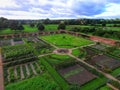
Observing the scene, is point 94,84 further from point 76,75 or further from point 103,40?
point 103,40

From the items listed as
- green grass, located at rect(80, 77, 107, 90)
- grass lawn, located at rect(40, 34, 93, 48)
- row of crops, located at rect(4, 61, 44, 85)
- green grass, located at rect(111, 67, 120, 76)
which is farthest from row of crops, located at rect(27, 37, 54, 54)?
green grass, located at rect(111, 67, 120, 76)

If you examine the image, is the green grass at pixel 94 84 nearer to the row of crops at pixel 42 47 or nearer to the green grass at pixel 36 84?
the green grass at pixel 36 84

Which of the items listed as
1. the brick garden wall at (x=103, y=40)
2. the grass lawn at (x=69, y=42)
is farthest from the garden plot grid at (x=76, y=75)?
the brick garden wall at (x=103, y=40)

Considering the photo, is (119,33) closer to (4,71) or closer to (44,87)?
(44,87)

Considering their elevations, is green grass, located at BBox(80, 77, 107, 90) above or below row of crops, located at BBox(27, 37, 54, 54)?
below

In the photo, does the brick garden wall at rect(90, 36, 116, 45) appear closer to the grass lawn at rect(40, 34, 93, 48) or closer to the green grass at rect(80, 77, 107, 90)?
the grass lawn at rect(40, 34, 93, 48)

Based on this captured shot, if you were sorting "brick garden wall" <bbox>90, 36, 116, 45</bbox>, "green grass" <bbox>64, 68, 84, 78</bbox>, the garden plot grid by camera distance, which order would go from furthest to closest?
"brick garden wall" <bbox>90, 36, 116, 45</bbox>
"green grass" <bbox>64, 68, 84, 78</bbox>
the garden plot grid
